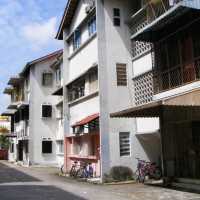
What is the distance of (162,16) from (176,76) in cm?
277

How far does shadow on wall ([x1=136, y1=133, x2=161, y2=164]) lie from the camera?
21250 mm

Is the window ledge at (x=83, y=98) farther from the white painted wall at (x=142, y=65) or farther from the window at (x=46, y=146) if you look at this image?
the window at (x=46, y=146)

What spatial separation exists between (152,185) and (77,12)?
12550 millimetres

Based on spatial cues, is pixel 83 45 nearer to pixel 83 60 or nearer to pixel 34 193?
pixel 83 60

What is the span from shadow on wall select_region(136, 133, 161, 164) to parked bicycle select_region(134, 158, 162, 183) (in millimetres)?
831

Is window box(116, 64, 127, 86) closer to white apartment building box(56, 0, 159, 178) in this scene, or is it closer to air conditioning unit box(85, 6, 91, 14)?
white apartment building box(56, 0, 159, 178)

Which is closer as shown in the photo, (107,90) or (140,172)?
(140,172)

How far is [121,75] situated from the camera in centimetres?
2152

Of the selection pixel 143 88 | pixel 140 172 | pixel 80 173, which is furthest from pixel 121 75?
pixel 80 173

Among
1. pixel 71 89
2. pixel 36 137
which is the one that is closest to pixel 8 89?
pixel 36 137

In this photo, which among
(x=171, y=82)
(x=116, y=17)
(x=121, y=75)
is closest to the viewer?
(x=171, y=82)

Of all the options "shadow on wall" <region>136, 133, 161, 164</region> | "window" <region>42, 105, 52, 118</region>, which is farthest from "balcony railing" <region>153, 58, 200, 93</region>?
"window" <region>42, 105, 52, 118</region>

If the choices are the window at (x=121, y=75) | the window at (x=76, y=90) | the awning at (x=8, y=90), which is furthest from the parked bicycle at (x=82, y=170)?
the awning at (x=8, y=90)

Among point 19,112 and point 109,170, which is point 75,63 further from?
point 19,112
